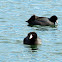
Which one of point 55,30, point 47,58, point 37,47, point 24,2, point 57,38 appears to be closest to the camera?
point 47,58

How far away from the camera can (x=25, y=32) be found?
96.7ft

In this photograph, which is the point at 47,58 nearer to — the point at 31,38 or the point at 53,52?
the point at 53,52

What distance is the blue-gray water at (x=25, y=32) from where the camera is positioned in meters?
22.7

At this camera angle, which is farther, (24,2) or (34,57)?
(24,2)

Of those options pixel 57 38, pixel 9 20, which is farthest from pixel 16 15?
pixel 57 38

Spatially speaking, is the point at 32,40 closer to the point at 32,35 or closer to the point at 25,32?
the point at 32,35

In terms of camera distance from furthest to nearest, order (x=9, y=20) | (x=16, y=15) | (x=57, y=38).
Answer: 1. (x=16, y=15)
2. (x=9, y=20)
3. (x=57, y=38)

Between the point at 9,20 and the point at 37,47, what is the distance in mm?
8865

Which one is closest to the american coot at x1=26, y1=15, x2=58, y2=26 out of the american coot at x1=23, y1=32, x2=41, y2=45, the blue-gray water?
the blue-gray water

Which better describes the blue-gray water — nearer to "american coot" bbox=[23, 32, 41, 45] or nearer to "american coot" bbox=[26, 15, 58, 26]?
"american coot" bbox=[23, 32, 41, 45]

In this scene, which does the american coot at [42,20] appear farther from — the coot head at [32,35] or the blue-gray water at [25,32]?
the coot head at [32,35]

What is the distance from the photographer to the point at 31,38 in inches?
1027

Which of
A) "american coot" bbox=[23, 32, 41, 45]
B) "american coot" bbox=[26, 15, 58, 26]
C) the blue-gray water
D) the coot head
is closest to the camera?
the blue-gray water

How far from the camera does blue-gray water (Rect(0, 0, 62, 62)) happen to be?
2272 cm
